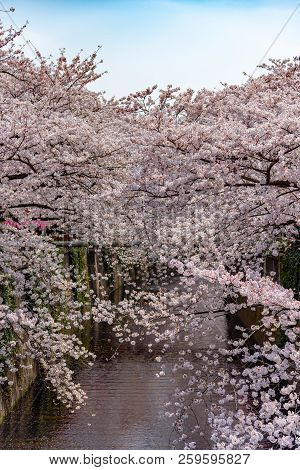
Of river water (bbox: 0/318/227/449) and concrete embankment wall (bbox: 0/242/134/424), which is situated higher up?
concrete embankment wall (bbox: 0/242/134/424)

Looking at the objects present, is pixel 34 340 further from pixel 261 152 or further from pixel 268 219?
pixel 261 152

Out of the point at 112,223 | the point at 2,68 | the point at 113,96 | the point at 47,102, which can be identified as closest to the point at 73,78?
the point at 47,102

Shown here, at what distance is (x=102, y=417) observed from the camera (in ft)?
48.9

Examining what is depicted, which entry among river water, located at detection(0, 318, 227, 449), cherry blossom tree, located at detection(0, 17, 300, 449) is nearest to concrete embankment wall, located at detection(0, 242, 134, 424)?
river water, located at detection(0, 318, 227, 449)

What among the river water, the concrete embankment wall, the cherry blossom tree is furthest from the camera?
the concrete embankment wall

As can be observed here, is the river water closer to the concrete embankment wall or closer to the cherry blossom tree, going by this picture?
the concrete embankment wall

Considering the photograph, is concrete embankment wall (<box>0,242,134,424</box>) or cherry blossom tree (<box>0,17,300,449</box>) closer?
cherry blossom tree (<box>0,17,300,449</box>)

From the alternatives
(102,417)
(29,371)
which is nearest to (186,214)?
(102,417)

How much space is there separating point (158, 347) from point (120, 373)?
13.9 feet

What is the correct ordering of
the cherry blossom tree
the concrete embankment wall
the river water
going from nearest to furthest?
the cherry blossom tree < the river water < the concrete embankment wall

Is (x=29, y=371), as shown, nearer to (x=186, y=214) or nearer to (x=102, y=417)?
(x=102, y=417)

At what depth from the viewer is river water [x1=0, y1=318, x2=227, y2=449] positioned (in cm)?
1321

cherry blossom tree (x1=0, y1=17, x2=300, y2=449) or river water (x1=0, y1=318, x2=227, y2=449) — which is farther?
river water (x1=0, y1=318, x2=227, y2=449)

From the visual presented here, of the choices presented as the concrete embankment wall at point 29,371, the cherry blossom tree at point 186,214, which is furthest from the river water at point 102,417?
the cherry blossom tree at point 186,214
